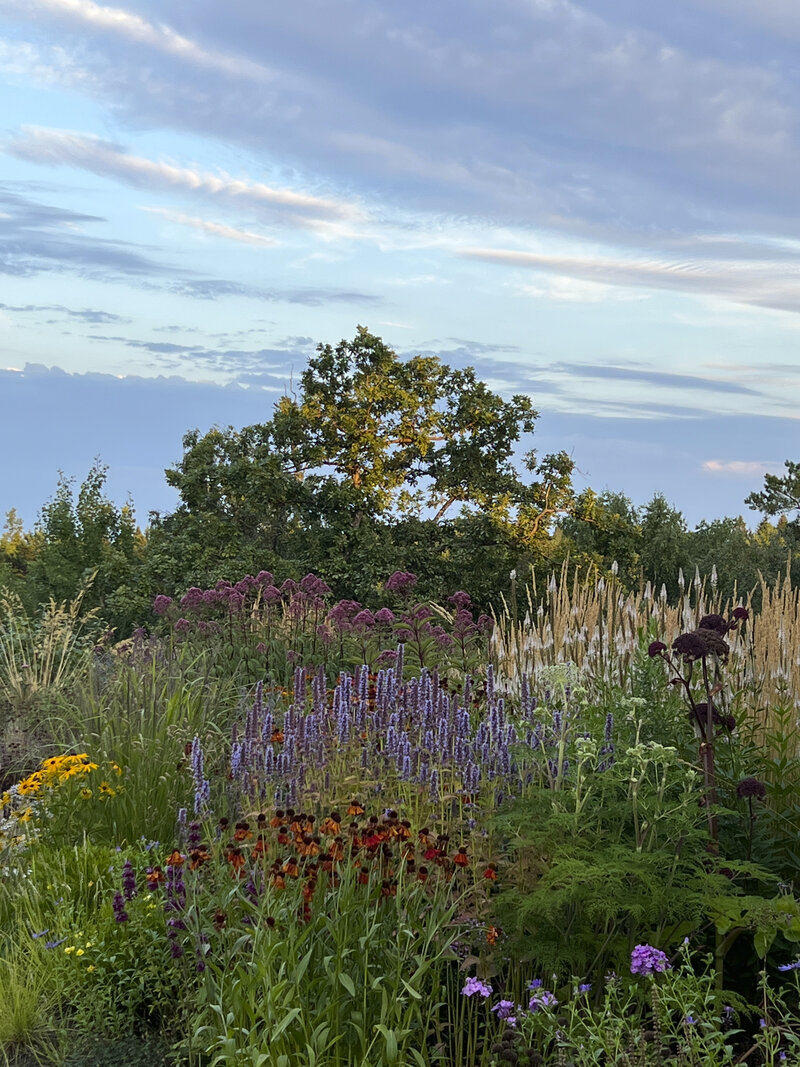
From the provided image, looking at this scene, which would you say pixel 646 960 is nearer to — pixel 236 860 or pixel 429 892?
pixel 429 892

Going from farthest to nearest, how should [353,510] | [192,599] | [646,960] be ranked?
1. [353,510]
2. [192,599]
3. [646,960]

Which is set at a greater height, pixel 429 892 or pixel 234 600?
pixel 234 600

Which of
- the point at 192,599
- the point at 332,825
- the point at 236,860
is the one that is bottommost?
the point at 236,860

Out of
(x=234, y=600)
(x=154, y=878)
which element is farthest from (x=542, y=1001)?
(x=234, y=600)

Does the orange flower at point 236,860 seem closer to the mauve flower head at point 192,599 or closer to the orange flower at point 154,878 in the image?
the orange flower at point 154,878

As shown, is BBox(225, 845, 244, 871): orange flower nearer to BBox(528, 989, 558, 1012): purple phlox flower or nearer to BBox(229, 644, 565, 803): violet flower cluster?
BBox(229, 644, 565, 803): violet flower cluster

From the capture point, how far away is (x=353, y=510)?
1658 centimetres

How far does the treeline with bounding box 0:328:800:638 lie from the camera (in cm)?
1592

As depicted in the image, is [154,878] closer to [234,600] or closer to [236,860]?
[236,860]

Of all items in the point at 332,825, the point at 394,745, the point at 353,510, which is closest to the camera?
the point at 332,825

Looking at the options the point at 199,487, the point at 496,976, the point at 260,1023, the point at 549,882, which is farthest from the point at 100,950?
the point at 199,487

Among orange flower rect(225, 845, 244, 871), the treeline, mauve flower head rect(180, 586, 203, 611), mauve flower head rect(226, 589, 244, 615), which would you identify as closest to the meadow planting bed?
orange flower rect(225, 845, 244, 871)

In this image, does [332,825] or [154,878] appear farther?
[154,878]

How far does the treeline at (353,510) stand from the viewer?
52.2ft
